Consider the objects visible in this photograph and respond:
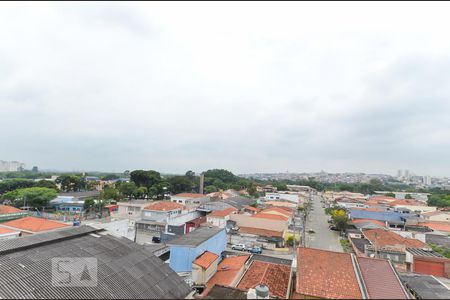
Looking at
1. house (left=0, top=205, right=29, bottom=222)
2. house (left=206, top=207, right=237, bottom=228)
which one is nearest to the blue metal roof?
house (left=206, top=207, right=237, bottom=228)

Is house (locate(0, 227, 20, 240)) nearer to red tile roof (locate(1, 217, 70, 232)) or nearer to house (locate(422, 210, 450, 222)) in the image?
red tile roof (locate(1, 217, 70, 232))

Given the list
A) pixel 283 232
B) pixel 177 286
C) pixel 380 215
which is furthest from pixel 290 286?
pixel 380 215

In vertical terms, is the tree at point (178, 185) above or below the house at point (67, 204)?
above

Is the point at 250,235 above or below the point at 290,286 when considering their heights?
below

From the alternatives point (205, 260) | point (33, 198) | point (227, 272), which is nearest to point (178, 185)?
point (33, 198)

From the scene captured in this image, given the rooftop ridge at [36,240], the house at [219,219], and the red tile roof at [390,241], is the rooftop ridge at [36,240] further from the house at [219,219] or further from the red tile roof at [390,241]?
the red tile roof at [390,241]

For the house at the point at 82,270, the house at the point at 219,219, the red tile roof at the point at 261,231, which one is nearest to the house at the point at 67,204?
the house at the point at 219,219

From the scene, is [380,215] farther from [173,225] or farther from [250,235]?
[173,225]
